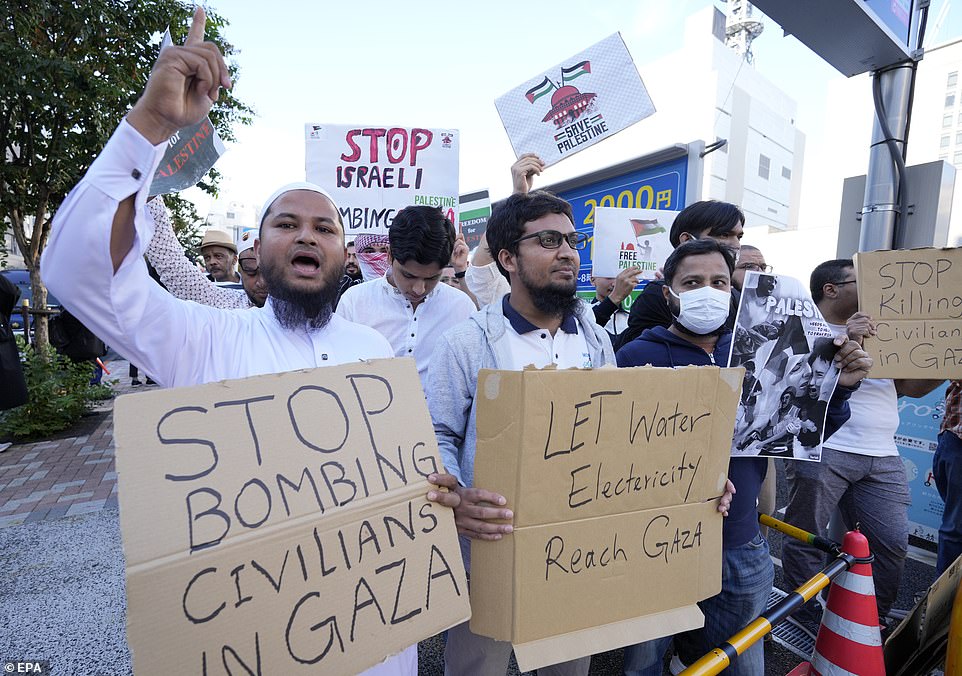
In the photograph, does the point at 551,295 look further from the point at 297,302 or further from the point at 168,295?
the point at 168,295

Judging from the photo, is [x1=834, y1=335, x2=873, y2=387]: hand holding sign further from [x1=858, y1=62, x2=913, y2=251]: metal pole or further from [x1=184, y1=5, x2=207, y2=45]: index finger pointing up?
[x1=184, y1=5, x2=207, y2=45]: index finger pointing up

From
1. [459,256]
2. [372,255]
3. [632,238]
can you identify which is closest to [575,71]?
[632,238]

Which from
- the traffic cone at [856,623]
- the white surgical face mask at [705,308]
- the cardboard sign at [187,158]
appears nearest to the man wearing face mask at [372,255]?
the cardboard sign at [187,158]

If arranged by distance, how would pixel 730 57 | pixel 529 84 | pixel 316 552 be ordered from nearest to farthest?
pixel 316 552
pixel 529 84
pixel 730 57

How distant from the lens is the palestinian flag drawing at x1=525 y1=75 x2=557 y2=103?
3.66 metres

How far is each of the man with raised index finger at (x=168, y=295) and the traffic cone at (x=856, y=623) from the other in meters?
1.64

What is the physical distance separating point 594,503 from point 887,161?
3.71 meters

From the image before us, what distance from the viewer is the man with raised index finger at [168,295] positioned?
1.07 metres

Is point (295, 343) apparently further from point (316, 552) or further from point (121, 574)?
point (121, 574)

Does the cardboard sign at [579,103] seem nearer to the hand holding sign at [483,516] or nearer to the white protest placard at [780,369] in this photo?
the white protest placard at [780,369]

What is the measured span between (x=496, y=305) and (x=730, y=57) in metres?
33.4

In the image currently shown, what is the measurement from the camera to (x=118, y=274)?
113 cm

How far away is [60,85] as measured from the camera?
18.6 ft

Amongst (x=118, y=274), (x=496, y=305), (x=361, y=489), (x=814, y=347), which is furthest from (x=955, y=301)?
(x=118, y=274)
